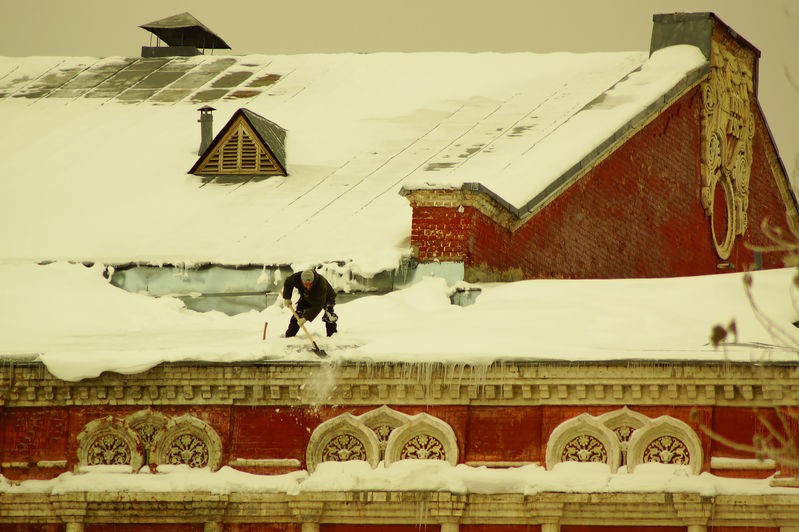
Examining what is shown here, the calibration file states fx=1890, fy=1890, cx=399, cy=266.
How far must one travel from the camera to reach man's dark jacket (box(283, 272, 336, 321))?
961 inches

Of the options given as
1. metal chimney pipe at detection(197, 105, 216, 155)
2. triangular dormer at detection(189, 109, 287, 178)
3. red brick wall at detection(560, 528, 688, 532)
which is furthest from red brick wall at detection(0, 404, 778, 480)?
metal chimney pipe at detection(197, 105, 216, 155)

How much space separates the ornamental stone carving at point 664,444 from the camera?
23.3 metres

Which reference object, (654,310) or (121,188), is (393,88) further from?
(654,310)

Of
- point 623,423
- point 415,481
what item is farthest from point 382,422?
point 623,423

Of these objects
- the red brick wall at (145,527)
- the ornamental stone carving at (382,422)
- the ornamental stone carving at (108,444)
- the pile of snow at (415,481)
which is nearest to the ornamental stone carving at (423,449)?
the pile of snow at (415,481)

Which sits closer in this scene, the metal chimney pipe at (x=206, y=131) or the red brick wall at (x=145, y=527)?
the red brick wall at (x=145, y=527)

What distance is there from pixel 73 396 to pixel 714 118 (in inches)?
583

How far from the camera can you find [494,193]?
2738 cm

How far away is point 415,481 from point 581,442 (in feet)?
7.00

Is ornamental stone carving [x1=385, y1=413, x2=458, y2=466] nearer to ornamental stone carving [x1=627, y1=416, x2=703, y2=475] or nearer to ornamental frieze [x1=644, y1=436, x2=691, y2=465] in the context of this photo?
ornamental stone carving [x1=627, y1=416, x2=703, y2=475]

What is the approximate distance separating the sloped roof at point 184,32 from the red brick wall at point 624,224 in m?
13.0

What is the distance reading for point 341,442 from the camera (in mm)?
24125

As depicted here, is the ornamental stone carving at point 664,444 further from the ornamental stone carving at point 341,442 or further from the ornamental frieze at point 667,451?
the ornamental stone carving at point 341,442

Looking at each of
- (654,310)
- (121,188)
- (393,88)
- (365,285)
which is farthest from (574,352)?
(393,88)
